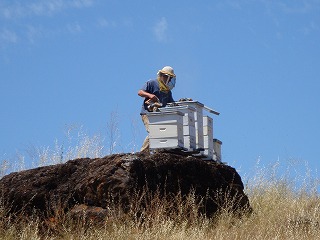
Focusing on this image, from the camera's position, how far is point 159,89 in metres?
13.6

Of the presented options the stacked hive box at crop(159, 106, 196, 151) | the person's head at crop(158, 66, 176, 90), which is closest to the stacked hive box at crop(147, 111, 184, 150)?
the stacked hive box at crop(159, 106, 196, 151)

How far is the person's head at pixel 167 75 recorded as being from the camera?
1362 cm

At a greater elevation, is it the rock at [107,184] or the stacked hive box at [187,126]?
the stacked hive box at [187,126]

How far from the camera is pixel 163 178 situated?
11.8 m

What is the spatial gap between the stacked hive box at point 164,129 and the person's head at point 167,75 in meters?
1.24

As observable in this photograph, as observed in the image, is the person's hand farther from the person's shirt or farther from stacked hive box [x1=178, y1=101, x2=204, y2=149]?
stacked hive box [x1=178, y1=101, x2=204, y2=149]

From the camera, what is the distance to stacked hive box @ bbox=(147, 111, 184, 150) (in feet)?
41.0

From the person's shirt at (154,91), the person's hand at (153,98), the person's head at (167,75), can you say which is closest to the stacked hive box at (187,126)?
the person's hand at (153,98)

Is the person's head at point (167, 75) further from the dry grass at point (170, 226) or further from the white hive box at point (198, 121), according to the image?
the dry grass at point (170, 226)

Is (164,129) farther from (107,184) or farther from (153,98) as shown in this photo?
(107,184)

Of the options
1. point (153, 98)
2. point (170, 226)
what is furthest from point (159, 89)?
point (170, 226)

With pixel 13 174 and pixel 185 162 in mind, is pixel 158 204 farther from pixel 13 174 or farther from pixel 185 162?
pixel 13 174

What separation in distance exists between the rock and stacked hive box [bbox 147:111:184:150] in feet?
1.25

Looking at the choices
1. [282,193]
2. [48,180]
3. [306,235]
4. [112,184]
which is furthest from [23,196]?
[282,193]
